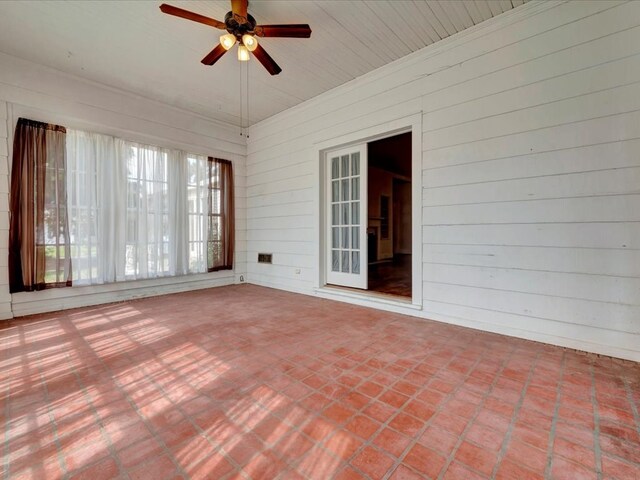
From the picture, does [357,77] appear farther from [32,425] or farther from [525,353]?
[32,425]

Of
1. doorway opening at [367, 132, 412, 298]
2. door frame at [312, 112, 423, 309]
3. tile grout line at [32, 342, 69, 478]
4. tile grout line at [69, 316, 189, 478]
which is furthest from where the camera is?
doorway opening at [367, 132, 412, 298]

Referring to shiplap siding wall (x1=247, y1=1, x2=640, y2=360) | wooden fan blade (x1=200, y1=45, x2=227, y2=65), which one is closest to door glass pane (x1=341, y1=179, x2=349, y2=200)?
shiplap siding wall (x1=247, y1=1, x2=640, y2=360)

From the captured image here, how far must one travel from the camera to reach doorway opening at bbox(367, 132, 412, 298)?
6.27m

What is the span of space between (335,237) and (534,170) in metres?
2.69

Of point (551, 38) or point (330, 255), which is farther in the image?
point (330, 255)

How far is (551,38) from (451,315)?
9.29 ft

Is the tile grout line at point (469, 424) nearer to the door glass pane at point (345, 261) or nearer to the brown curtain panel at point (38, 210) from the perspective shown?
the door glass pane at point (345, 261)

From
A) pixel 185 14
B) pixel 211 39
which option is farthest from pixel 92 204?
pixel 185 14

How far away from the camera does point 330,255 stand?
4578mm

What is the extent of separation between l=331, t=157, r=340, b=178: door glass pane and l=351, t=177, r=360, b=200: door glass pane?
34 cm

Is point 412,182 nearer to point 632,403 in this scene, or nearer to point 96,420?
point 632,403

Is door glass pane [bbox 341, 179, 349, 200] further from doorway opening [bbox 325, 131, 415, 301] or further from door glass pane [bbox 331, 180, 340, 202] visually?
door glass pane [bbox 331, 180, 340, 202]

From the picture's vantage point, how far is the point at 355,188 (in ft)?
14.0

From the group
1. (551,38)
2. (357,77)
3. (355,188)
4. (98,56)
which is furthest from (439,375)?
(98,56)
